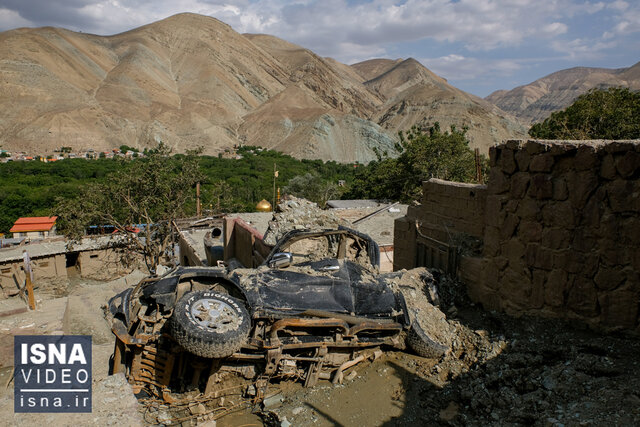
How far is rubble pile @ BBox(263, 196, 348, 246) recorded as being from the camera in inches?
385

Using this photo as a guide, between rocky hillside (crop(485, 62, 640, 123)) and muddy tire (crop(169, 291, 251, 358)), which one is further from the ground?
rocky hillside (crop(485, 62, 640, 123))

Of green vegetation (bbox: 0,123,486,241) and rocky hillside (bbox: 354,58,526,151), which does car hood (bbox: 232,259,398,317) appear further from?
rocky hillside (bbox: 354,58,526,151)

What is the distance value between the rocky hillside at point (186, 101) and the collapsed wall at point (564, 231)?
61.7m

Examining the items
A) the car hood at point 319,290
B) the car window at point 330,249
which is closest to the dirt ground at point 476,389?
the car hood at point 319,290

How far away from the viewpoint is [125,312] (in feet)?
16.7

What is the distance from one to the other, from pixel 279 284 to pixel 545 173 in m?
3.65

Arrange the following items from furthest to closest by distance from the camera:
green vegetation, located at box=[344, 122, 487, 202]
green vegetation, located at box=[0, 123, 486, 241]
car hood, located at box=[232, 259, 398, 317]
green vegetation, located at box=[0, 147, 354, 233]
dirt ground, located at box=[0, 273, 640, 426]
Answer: green vegetation, located at box=[0, 147, 354, 233] < green vegetation, located at box=[344, 122, 487, 202] < green vegetation, located at box=[0, 123, 486, 241] < car hood, located at box=[232, 259, 398, 317] < dirt ground, located at box=[0, 273, 640, 426]

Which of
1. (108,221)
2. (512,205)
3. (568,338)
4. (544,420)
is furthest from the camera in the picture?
(108,221)

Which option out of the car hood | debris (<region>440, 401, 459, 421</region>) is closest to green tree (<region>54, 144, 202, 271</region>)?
the car hood

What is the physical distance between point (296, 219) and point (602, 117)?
1485 cm

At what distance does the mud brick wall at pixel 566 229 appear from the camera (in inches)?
195

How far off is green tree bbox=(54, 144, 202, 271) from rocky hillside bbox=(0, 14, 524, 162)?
52.9 metres

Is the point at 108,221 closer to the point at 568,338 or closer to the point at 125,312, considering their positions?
the point at 125,312

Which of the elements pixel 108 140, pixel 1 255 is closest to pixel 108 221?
pixel 1 255
